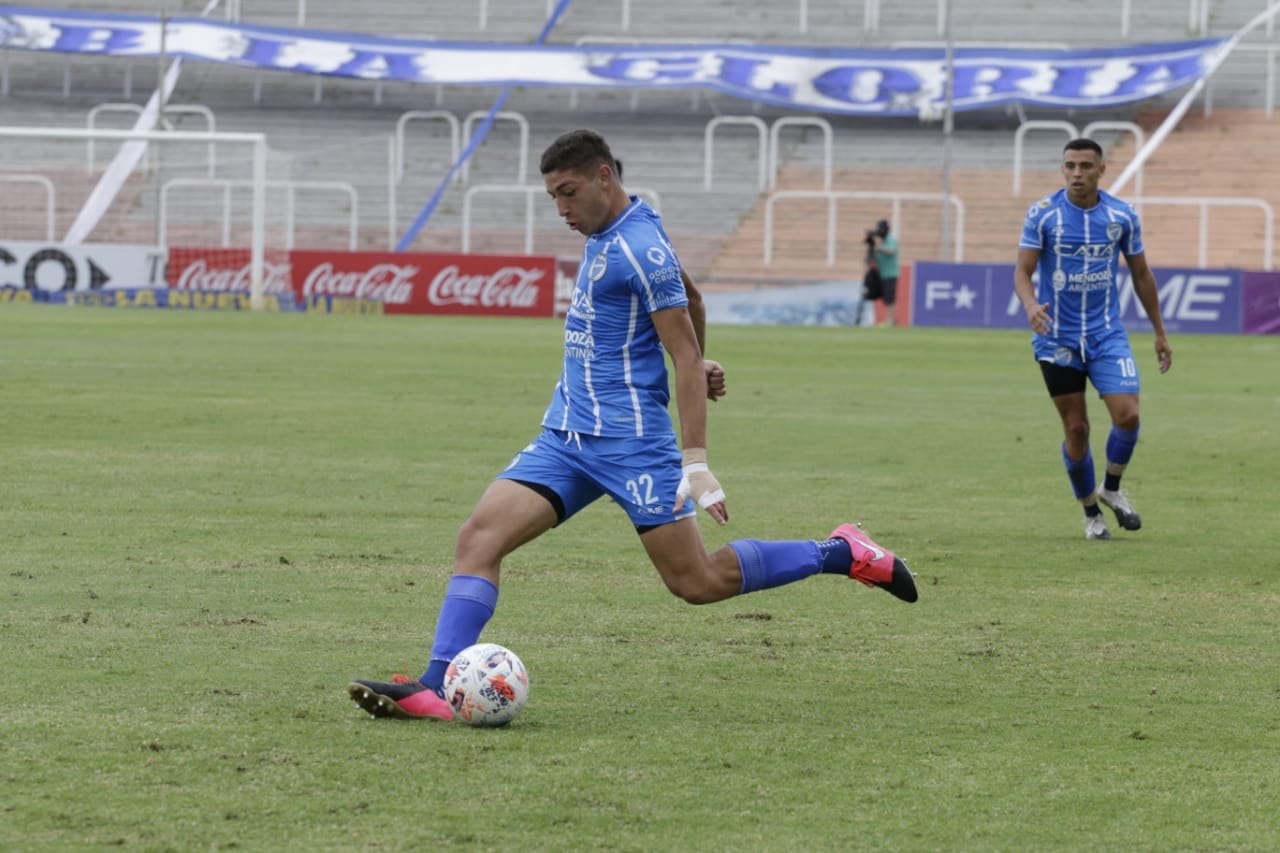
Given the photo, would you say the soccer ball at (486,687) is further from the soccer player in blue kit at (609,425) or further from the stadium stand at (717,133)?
the stadium stand at (717,133)

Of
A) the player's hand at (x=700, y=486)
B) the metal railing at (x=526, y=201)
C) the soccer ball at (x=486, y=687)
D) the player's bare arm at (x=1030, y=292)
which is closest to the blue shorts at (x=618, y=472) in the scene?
the player's hand at (x=700, y=486)

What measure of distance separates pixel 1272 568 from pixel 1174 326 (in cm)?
2710

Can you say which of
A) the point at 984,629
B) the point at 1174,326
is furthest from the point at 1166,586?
the point at 1174,326

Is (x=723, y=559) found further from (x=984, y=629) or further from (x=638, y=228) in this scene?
(x=984, y=629)

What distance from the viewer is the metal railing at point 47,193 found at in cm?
4238

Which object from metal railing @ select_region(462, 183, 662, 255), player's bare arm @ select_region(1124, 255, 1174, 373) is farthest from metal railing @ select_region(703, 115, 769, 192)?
player's bare arm @ select_region(1124, 255, 1174, 373)

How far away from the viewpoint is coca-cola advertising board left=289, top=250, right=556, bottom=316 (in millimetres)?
39312

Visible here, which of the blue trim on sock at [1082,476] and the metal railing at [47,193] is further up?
the metal railing at [47,193]

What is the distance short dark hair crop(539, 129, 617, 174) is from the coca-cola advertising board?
3249 cm

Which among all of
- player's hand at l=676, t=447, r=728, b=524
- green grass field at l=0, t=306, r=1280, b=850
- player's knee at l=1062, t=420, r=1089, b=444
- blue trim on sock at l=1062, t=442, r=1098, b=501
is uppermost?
player's hand at l=676, t=447, r=728, b=524

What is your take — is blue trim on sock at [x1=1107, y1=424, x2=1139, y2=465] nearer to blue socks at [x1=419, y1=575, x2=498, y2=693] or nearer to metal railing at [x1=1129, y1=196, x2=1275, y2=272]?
blue socks at [x1=419, y1=575, x2=498, y2=693]

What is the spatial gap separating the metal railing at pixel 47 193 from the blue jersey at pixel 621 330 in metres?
36.7

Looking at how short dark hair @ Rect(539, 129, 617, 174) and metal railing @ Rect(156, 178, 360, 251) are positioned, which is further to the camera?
metal railing @ Rect(156, 178, 360, 251)

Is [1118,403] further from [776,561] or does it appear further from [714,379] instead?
[714,379]
